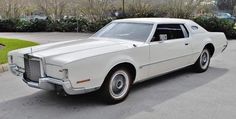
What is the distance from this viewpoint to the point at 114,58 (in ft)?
15.7

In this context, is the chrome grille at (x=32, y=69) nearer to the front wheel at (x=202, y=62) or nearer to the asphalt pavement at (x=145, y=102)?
the asphalt pavement at (x=145, y=102)

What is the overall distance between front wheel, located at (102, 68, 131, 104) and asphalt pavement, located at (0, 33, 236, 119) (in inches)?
4.8

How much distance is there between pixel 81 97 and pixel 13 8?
22332 millimetres

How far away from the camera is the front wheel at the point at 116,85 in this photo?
472 centimetres

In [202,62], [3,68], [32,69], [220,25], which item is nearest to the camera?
[32,69]

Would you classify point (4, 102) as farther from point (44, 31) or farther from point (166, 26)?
point (44, 31)

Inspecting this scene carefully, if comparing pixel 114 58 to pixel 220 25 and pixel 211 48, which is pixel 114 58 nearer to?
pixel 211 48

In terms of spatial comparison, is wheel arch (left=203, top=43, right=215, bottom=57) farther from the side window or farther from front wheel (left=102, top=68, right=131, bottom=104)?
front wheel (left=102, top=68, right=131, bottom=104)

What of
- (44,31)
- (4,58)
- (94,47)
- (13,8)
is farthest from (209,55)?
(13,8)

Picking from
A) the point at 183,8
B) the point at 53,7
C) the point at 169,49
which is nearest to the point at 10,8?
the point at 53,7

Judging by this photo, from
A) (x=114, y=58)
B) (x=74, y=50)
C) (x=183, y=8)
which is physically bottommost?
(x=114, y=58)

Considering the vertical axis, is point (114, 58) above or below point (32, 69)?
above

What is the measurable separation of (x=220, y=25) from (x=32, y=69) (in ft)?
41.1

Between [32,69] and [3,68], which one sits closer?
[32,69]
